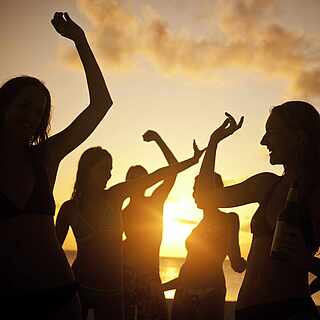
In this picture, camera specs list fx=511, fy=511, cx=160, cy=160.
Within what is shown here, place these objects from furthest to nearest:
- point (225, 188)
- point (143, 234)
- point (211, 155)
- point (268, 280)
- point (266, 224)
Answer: point (143, 234)
point (211, 155)
point (225, 188)
point (266, 224)
point (268, 280)

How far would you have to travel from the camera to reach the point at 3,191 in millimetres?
2539

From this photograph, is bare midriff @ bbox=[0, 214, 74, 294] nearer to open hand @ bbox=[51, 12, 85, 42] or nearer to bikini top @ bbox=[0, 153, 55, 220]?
bikini top @ bbox=[0, 153, 55, 220]

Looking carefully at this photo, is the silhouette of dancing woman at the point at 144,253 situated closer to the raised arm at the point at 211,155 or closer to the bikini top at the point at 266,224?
the raised arm at the point at 211,155

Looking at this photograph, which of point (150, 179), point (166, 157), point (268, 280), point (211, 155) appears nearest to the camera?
point (268, 280)

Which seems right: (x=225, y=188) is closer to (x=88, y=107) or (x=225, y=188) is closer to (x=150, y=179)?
(x=88, y=107)

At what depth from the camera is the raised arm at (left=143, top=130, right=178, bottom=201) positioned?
656 centimetres

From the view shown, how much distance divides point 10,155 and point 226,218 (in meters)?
4.03

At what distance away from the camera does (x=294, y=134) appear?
3.22 m

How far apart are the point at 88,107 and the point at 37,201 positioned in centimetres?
66

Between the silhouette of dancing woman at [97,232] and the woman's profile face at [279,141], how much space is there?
219 cm

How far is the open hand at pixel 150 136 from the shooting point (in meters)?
6.64

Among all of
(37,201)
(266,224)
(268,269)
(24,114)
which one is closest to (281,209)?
Result: (266,224)

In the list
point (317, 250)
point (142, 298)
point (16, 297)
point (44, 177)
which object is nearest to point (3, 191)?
point (44, 177)

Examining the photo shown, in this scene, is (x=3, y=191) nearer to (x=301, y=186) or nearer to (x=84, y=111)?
(x=84, y=111)
